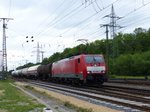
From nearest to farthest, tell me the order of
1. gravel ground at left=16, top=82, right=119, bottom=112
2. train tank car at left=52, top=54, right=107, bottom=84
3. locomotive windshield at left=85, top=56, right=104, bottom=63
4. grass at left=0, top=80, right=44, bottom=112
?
grass at left=0, top=80, right=44, bottom=112 < gravel ground at left=16, top=82, right=119, bottom=112 < train tank car at left=52, top=54, right=107, bottom=84 < locomotive windshield at left=85, top=56, right=104, bottom=63

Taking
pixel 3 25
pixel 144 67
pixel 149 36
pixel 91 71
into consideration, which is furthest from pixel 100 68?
pixel 149 36

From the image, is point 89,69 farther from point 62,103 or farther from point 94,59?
point 62,103

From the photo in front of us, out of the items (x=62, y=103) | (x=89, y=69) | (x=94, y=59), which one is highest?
(x=94, y=59)

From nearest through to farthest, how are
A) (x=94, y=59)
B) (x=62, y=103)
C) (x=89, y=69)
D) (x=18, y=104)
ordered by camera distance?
(x=18, y=104) → (x=62, y=103) → (x=89, y=69) → (x=94, y=59)

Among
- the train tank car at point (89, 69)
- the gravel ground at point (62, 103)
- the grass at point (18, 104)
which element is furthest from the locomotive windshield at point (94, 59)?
the grass at point (18, 104)

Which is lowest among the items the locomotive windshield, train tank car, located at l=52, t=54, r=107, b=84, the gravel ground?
the gravel ground

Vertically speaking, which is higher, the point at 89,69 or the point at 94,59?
the point at 94,59

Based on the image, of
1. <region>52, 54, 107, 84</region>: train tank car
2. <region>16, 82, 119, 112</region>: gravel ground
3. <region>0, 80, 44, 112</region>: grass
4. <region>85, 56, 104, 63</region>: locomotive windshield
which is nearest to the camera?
<region>0, 80, 44, 112</region>: grass

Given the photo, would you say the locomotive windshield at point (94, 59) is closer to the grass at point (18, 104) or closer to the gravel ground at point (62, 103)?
the gravel ground at point (62, 103)

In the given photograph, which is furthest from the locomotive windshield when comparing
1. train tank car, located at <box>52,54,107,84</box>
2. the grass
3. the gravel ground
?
the grass

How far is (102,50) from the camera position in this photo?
135375 mm

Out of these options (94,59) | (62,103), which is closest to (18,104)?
(62,103)

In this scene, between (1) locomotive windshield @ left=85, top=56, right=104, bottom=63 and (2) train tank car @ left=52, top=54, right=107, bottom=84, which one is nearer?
(2) train tank car @ left=52, top=54, right=107, bottom=84

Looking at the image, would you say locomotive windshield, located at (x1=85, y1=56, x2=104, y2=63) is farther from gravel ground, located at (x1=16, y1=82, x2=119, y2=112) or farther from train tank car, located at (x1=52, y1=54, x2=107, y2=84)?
gravel ground, located at (x1=16, y1=82, x2=119, y2=112)
